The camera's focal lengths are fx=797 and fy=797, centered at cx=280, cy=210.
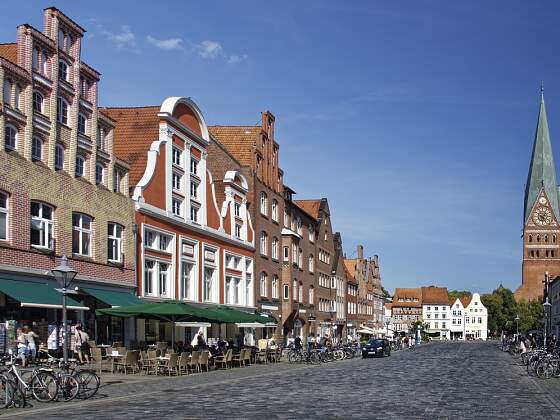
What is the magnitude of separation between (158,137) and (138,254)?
26.4 ft

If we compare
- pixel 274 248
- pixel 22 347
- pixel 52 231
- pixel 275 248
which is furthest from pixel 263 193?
pixel 22 347

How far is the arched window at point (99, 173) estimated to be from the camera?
37188mm

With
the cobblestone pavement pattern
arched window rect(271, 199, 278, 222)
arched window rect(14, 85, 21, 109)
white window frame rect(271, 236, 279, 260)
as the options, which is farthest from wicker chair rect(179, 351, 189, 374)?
arched window rect(271, 199, 278, 222)

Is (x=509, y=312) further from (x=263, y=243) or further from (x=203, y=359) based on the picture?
(x=203, y=359)

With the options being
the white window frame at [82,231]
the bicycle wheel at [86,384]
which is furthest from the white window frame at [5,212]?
the bicycle wheel at [86,384]

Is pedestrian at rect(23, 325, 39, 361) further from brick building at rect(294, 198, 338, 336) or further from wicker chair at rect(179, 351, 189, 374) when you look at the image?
brick building at rect(294, 198, 338, 336)

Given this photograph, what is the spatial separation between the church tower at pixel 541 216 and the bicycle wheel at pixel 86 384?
159 metres

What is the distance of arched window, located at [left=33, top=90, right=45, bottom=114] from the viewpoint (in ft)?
107

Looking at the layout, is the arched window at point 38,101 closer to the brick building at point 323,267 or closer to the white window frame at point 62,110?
the white window frame at point 62,110

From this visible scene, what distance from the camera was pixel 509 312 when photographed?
535 ft

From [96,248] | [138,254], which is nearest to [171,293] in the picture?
[138,254]

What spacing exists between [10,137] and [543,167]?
519 ft

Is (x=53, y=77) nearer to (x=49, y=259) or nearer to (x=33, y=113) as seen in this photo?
(x=33, y=113)

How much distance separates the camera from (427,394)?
76.0 ft
